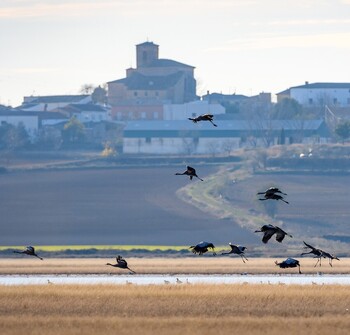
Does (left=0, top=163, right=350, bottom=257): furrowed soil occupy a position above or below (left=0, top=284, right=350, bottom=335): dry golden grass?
below

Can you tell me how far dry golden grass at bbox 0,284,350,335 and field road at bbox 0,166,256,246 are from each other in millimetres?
64334

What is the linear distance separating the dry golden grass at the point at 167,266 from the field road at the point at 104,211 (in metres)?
19.6

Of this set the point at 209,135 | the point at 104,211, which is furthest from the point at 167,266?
the point at 209,135

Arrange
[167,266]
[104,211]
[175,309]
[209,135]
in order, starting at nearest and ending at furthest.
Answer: [175,309] → [167,266] → [104,211] → [209,135]

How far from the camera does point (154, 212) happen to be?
132 m

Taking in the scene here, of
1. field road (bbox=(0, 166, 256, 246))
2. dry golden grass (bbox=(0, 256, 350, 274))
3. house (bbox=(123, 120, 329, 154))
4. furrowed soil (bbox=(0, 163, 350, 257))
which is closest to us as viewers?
dry golden grass (bbox=(0, 256, 350, 274))

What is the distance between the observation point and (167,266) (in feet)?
284

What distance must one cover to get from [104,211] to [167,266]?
1857 inches

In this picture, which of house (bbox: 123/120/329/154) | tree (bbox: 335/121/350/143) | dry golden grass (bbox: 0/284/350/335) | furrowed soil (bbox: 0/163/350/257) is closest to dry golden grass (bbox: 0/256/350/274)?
furrowed soil (bbox: 0/163/350/257)

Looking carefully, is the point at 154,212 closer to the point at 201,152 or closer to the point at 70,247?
the point at 70,247

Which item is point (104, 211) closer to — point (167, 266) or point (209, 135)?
point (167, 266)

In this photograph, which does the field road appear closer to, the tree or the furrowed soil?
the furrowed soil

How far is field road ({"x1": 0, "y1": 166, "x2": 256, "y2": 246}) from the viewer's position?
388 feet

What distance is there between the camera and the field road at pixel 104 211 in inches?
4653
